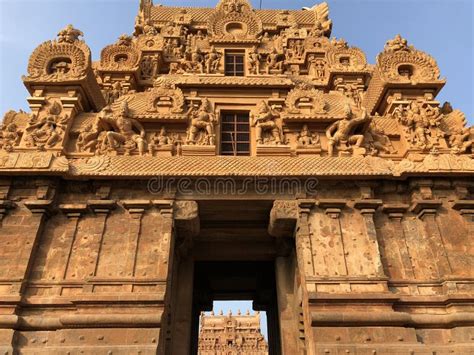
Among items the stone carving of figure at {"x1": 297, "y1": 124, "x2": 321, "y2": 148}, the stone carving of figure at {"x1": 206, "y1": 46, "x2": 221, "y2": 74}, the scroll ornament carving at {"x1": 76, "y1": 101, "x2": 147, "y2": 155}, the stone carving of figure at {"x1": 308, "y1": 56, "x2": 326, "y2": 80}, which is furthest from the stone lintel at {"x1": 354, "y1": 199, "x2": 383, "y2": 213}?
the stone carving of figure at {"x1": 206, "y1": 46, "x2": 221, "y2": 74}

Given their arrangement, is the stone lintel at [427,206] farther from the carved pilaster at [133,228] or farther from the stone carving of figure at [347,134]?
the carved pilaster at [133,228]

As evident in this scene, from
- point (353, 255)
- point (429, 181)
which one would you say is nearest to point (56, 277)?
point (353, 255)

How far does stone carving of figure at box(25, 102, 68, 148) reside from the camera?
10430 millimetres

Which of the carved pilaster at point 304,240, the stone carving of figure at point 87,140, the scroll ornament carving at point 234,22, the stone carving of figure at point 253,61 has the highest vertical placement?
the scroll ornament carving at point 234,22

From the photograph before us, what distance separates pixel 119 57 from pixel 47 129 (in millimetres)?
5761

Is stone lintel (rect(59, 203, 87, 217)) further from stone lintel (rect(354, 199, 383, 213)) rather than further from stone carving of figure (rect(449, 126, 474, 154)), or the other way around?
stone carving of figure (rect(449, 126, 474, 154))

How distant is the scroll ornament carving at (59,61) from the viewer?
11.6 metres

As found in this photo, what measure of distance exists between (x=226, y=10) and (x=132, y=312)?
13467mm

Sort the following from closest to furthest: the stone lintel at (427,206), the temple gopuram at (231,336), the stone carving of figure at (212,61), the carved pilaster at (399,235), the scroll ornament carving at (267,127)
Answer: the carved pilaster at (399,235) < the stone lintel at (427,206) < the scroll ornament carving at (267,127) < the stone carving of figure at (212,61) < the temple gopuram at (231,336)

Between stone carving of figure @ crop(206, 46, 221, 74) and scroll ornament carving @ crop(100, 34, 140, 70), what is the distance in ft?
8.84

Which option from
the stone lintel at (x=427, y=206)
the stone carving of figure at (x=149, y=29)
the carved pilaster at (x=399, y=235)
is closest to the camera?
the carved pilaster at (x=399, y=235)

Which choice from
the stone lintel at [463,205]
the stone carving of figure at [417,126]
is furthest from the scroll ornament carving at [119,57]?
the stone lintel at [463,205]

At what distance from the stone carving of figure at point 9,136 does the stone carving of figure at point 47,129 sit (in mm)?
398

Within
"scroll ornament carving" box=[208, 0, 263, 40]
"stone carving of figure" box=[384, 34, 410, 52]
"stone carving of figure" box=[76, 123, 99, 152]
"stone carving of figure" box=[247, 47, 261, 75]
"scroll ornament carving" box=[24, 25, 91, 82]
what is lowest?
"stone carving of figure" box=[76, 123, 99, 152]
